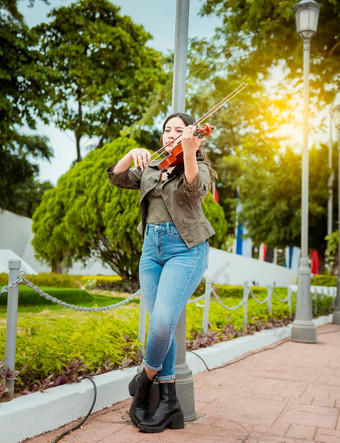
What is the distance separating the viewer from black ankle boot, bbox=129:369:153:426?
338cm

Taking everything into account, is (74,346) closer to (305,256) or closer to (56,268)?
(305,256)

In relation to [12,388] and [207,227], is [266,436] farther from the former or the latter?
[12,388]

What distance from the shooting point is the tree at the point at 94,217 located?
1356 centimetres

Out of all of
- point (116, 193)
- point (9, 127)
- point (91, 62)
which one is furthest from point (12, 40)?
point (91, 62)

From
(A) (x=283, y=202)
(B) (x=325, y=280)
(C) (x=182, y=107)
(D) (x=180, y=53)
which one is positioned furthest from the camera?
(A) (x=283, y=202)

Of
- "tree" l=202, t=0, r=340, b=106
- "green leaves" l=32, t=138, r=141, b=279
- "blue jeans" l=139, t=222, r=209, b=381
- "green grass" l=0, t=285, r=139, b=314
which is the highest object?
"tree" l=202, t=0, r=340, b=106

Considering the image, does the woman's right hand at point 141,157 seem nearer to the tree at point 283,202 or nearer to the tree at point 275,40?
the tree at point 275,40

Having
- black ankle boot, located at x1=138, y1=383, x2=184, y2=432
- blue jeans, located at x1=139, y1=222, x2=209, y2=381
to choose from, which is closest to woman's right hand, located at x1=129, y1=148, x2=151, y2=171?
blue jeans, located at x1=139, y1=222, x2=209, y2=381

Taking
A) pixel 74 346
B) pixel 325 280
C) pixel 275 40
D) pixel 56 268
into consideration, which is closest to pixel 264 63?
pixel 275 40

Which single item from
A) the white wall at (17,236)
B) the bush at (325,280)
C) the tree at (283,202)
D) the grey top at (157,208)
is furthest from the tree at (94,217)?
the tree at (283,202)

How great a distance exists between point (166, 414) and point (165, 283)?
914 millimetres

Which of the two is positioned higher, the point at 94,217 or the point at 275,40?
the point at 275,40

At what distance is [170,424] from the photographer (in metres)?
3.48

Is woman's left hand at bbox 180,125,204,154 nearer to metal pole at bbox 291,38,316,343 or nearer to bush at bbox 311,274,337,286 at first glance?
metal pole at bbox 291,38,316,343
